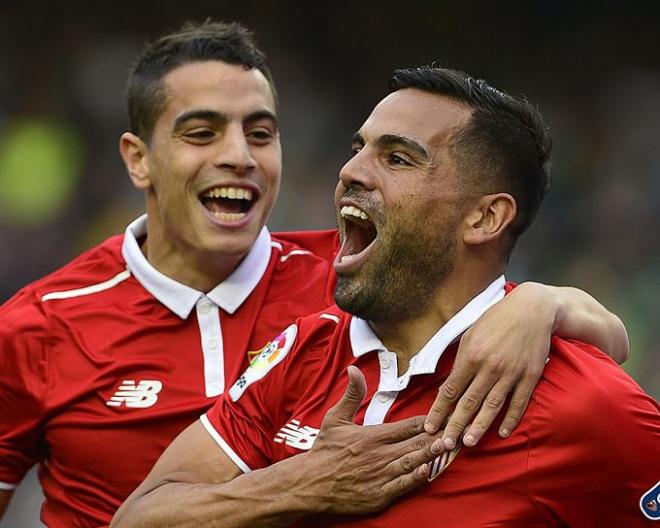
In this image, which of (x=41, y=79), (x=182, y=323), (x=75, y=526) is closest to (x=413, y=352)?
(x=182, y=323)

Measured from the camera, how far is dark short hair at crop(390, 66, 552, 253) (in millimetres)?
2922

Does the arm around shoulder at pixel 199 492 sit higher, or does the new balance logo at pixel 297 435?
the new balance logo at pixel 297 435

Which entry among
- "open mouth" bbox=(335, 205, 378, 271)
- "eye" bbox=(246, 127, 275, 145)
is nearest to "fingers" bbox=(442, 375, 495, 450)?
"open mouth" bbox=(335, 205, 378, 271)

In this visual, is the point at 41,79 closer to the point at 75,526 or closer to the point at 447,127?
the point at 75,526

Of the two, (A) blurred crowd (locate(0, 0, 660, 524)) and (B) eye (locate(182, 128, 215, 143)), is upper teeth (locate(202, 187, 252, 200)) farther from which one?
(A) blurred crowd (locate(0, 0, 660, 524))

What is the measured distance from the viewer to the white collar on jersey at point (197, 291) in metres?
3.75

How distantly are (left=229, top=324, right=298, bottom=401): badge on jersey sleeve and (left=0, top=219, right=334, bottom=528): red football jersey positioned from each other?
48cm

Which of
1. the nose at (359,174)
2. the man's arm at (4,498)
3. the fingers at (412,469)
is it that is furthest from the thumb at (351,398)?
the man's arm at (4,498)

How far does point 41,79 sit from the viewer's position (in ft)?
29.7

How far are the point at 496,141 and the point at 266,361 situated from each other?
2.53 feet

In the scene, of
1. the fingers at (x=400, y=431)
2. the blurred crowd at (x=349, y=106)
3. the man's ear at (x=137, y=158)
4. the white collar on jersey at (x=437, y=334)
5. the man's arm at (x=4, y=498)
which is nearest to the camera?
the fingers at (x=400, y=431)

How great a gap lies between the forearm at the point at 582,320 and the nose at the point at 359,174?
428 mm

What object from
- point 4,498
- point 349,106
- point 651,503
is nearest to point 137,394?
point 4,498

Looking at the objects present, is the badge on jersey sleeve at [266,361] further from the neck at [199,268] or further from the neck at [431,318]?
the neck at [199,268]
